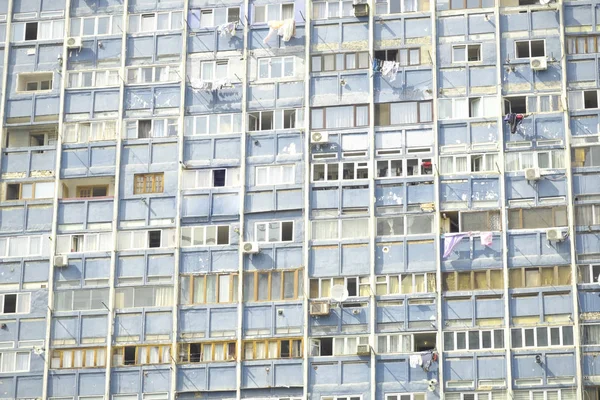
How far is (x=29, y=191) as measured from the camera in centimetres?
7181

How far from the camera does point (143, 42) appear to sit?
72.8 meters

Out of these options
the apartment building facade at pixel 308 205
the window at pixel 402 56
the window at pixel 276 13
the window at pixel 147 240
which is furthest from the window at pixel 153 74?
the window at pixel 402 56

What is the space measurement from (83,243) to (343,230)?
11.1 m

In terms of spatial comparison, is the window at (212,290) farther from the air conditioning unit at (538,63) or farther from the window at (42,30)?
the air conditioning unit at (538,63)

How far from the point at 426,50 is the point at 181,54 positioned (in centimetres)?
1057

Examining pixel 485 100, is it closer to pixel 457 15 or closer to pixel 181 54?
pixel 457 15

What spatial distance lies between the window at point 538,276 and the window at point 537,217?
5.83 ft

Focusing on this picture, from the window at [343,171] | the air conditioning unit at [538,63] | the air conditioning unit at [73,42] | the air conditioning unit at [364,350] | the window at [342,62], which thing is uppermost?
the air conditioning unit at [73,42]

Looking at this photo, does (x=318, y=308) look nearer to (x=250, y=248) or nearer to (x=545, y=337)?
(x=250, y=248)

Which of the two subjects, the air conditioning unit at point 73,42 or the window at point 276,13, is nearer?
the window at point 276,13

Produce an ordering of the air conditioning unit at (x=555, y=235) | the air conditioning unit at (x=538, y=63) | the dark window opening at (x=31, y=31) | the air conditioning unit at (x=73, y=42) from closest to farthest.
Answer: the air conditioning unit at (x=555, y=235), the air conditioning unit at (x=538, y=63), the air conditioning unit at (x=73, y=42), the dark window opening at (x=31, y=31)

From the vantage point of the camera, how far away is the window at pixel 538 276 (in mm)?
66750

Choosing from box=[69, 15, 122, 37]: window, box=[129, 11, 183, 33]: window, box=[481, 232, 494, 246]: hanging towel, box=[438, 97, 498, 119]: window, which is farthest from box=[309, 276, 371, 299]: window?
box=[69, 15, 122, 37]: window

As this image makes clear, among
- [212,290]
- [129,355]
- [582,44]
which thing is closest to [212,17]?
[212,290]
